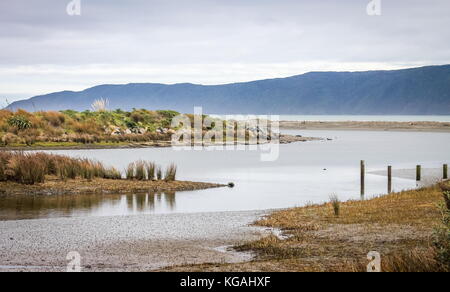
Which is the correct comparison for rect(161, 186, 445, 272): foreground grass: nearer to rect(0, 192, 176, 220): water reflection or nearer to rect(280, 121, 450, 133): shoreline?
rect(0, 192, 176, 220): water reflection

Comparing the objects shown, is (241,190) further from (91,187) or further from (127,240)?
(127,240)

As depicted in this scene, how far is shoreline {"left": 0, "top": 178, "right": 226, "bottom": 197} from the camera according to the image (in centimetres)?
2356

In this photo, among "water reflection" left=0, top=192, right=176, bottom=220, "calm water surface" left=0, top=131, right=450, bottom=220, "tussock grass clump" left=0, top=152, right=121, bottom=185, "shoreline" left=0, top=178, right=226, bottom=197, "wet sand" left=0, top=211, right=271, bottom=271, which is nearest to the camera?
"wet sand" left=0, top=211, right=271, bottom=271

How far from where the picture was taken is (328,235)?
565 inches

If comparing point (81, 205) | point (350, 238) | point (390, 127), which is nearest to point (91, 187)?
point (81, 205)

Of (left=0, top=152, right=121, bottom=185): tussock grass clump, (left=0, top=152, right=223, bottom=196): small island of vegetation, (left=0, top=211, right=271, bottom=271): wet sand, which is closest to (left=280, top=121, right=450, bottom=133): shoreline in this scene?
(left=0, top=152, right=223, bottom=196): small island of vegetation

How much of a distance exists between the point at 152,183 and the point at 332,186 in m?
8.31

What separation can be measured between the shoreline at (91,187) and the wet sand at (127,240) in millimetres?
6209

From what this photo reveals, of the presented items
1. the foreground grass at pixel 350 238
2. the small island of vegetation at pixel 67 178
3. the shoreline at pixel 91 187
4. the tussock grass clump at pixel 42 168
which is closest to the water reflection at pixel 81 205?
the shoreline at pixel 91 187

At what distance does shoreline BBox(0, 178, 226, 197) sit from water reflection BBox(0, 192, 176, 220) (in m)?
0.71

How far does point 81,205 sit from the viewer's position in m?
21.0

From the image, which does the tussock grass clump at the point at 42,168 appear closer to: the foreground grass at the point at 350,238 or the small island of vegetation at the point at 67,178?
the small island of vegetation at the point at 67,178
